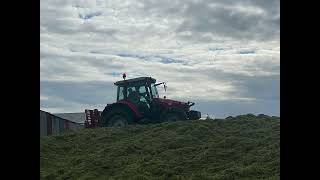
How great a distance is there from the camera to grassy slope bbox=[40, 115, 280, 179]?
29.7 feet

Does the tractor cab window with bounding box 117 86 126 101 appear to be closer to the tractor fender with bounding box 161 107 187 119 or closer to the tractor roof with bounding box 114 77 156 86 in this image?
the tractor roof with bounding box 114 77 156 86

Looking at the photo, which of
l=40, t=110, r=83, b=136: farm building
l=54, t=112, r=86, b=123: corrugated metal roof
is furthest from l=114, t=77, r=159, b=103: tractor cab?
l=54, t=112, r=86, b=123: corrugated metal roof

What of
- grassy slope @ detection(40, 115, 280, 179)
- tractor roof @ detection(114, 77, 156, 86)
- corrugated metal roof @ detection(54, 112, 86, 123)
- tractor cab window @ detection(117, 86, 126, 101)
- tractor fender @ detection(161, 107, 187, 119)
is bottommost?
corrugated metal roof @ detection(54, 112, 86, 123)

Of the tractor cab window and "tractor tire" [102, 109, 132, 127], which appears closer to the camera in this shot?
"tractor tire" [102, 109, 132, 127]

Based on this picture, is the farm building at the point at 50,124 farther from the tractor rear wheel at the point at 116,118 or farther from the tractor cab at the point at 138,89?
the tractor cab at the point at 138,89

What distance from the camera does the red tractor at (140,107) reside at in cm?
1557

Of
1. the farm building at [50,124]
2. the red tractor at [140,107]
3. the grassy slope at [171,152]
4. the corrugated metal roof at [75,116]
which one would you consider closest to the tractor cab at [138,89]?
the red tractor at [140,107]

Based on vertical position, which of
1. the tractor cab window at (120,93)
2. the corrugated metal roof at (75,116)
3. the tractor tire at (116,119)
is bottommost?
the corrugated metal roof at (75,116)
